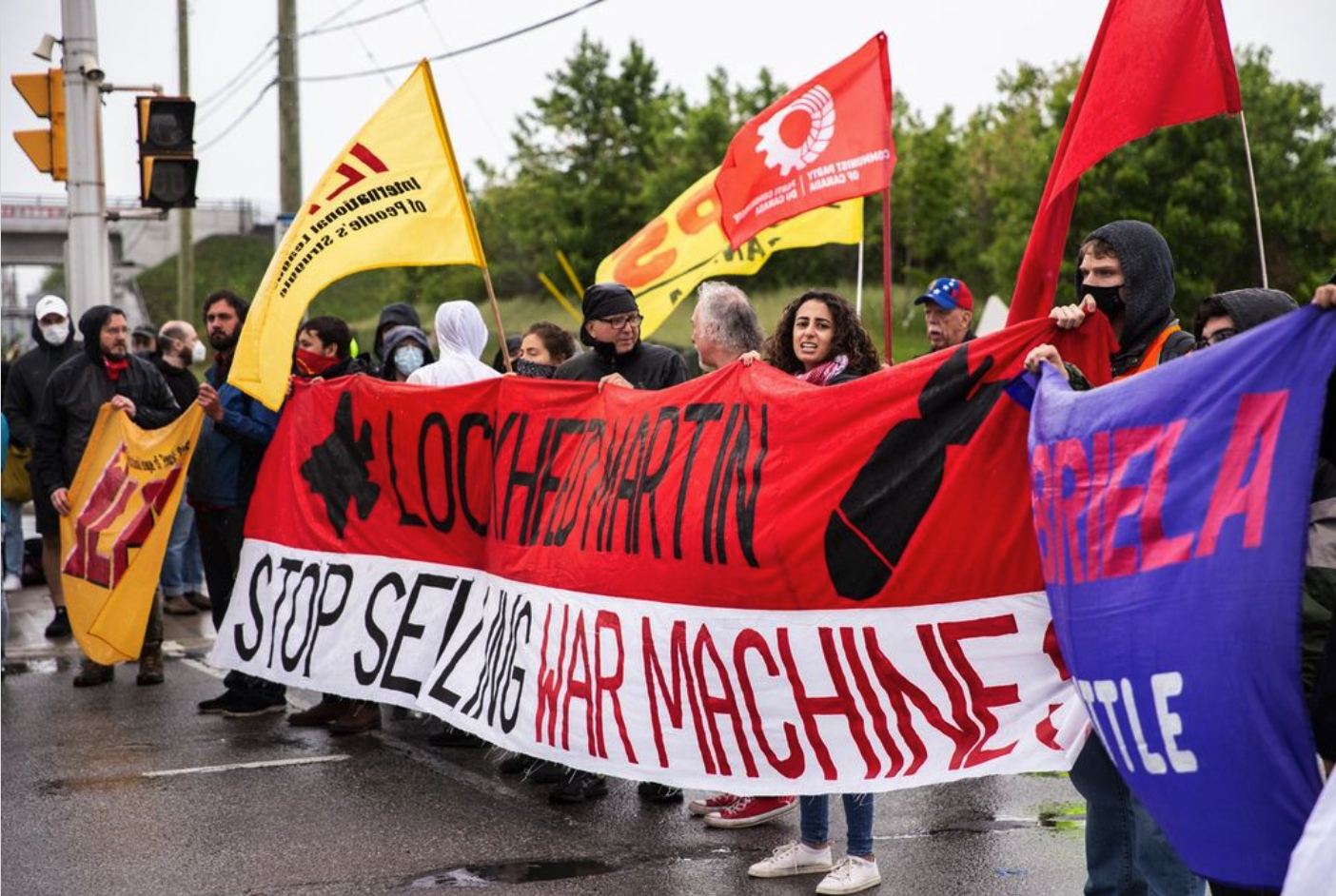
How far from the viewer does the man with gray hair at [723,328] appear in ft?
22.5

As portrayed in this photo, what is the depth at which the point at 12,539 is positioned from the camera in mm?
12812

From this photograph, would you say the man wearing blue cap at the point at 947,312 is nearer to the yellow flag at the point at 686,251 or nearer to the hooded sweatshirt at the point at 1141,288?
the yellow flag at the point at 686,251

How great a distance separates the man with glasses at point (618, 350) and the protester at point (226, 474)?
1.97 m

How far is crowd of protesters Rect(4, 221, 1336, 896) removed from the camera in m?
4.15

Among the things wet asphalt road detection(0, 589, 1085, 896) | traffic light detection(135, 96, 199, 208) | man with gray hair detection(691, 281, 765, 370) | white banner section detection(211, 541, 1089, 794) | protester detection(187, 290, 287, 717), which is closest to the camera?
white banner section detection(211, 541, 1089, 794)

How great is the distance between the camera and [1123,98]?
4.29m

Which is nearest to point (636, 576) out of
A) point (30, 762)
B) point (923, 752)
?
point (923, 752)

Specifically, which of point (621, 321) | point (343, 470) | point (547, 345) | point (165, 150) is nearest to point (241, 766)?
point (343, 470)

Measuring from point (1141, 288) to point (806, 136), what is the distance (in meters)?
4.26

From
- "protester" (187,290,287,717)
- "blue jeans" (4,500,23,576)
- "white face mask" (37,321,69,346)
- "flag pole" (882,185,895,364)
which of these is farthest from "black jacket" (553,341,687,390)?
"blue jeans" (4,500,23,576)

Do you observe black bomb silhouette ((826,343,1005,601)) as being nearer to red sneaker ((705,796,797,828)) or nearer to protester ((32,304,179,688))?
red sneaker ((705,796,797,828))

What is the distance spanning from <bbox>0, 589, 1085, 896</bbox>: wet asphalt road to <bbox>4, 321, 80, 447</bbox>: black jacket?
128 inches

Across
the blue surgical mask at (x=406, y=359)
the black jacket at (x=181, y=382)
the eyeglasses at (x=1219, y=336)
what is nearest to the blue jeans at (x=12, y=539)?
the black jacket at (x=181, y=382)

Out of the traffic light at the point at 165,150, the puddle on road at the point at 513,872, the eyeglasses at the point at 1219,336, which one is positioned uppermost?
the traffic light at the point at 165,150
